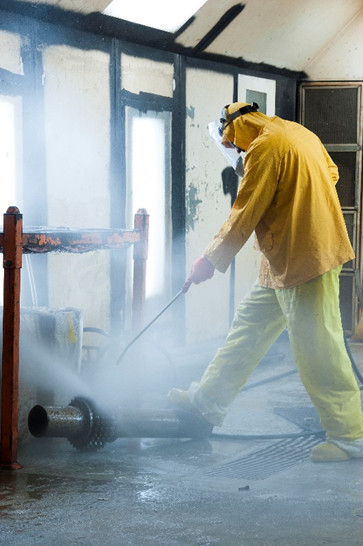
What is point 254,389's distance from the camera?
650 cm

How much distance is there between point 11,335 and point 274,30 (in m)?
4.57

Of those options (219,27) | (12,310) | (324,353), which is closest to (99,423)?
(12,310)

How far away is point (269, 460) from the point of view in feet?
15.4

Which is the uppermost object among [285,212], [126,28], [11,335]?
[126,28]

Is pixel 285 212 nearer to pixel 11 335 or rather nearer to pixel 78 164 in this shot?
pixel 11 335

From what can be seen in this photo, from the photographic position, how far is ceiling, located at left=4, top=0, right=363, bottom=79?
7.18 meters

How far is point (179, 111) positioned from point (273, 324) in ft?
9.50

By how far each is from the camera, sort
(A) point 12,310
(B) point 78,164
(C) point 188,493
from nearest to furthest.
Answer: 1. (C) point 188,493
2. (A) point 12,310
3. (B) point 78,164

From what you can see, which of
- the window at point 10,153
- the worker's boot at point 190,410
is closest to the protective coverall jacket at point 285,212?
the worker's boot at point 190,410

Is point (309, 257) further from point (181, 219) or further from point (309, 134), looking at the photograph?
point (181, 219)

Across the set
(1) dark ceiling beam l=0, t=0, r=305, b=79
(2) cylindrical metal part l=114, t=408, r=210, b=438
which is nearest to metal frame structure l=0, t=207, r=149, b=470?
(2) cylindrical metal part l=114, t=408, r=210, b=438

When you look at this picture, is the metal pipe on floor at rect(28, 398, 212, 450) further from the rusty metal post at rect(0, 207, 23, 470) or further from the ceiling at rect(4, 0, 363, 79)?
the ceiling at rect(4, 0, 363, 79)

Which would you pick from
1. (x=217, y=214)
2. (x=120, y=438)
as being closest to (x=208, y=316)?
(x=217, y=214)

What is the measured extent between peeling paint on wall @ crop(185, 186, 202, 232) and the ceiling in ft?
3.67
